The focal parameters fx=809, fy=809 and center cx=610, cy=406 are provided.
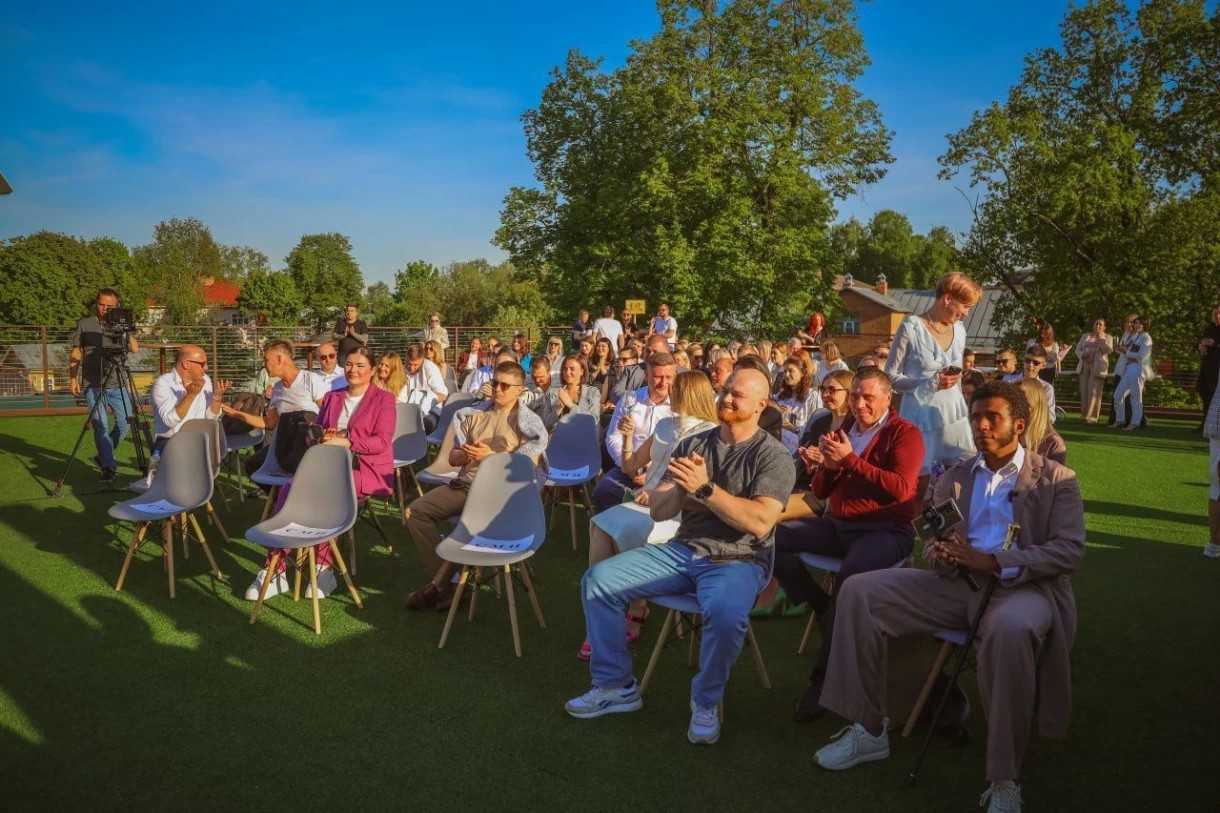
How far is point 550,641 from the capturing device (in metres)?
4.52

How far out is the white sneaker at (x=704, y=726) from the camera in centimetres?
338

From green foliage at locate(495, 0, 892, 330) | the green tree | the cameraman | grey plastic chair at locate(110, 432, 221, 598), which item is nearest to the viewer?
grey plastic chair at locate(110, 432, 221, 598)

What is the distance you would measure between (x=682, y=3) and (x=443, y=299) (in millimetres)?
29567

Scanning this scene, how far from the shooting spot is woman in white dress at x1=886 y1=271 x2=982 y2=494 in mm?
4680

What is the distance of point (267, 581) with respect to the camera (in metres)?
4.68

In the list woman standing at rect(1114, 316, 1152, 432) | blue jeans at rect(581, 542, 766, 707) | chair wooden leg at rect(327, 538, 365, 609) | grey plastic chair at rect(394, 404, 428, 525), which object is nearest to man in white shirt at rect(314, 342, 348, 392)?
grey plastic chair at rect(394, 404, 428, 525)

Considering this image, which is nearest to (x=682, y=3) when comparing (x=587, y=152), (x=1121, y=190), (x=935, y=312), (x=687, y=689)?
(x=587, y=152)

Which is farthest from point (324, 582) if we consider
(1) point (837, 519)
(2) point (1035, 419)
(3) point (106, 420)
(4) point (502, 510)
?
(3) point (106, 420)

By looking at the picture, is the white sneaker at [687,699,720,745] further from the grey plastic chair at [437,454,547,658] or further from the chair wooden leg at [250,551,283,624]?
the chair wooden leg at [250,551,283,624]

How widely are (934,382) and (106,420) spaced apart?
8.21 metres

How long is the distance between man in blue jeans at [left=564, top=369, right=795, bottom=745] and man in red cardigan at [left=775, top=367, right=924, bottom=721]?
386mm

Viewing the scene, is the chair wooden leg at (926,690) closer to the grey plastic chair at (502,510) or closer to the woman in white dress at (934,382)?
the woman in white dress at (934,382)

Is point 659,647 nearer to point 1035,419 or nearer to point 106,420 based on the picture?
point 1035,419

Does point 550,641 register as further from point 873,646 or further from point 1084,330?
point 1084,330
